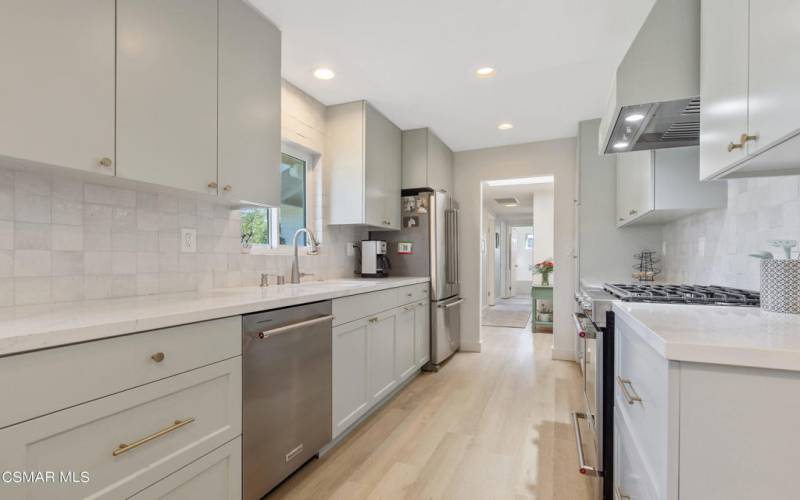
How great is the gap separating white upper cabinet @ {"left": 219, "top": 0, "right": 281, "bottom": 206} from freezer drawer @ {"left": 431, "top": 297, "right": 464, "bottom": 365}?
2118 millimetres

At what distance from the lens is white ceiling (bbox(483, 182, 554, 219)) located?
5883mm

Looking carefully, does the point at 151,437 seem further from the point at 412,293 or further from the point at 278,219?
the point at 412,293

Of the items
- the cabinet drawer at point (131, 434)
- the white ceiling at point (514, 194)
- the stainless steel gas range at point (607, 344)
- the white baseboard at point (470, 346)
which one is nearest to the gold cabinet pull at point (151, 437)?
the cabinet drawer at point (131, 434)

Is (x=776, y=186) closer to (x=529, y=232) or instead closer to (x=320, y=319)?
(x=320, y=319)

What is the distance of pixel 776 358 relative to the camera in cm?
71

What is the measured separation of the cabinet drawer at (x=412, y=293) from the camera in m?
2.97

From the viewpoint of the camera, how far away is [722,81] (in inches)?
45.9

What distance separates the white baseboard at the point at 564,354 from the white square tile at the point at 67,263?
395cm

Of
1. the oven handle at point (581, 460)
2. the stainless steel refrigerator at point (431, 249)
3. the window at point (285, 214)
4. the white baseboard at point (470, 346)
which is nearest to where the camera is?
the oven handle at point (581, 460)

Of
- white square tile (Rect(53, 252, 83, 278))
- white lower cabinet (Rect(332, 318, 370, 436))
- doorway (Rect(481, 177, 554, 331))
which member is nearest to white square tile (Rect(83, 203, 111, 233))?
white square tile (Rect(53, 252, 83, 278))

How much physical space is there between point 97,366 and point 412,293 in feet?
7.90

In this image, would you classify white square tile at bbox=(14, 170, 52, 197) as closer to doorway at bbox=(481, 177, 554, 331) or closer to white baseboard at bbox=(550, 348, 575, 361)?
doorway at bbox=(481, 177, 554, 331)

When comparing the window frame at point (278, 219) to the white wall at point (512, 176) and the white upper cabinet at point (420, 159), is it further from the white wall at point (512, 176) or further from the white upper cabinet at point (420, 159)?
the white wall at point (512, 176)

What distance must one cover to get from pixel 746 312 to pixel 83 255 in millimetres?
2490
